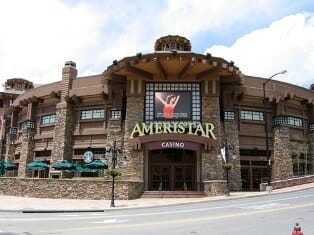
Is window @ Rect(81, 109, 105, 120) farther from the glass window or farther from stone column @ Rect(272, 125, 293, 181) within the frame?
stone column @ Rect(272, 125, 293, 181)

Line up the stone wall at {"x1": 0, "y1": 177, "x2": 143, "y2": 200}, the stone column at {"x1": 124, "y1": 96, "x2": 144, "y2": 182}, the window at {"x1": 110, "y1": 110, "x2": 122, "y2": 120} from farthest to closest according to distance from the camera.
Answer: the window at {"x1": 110, "y1": 110, "x2": 122, "y2": 120}
the stone column at {"x1": 124, "y1": 96, "x2": 144, "y2": 182}
the stone wall at {"x1": 0, "y1": 177, "x2": 143, "y2": 200}

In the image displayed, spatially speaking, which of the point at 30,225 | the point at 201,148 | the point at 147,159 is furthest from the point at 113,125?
the point at 30,225

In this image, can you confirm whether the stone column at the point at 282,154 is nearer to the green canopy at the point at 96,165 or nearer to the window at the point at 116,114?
the window at the point at 116,114

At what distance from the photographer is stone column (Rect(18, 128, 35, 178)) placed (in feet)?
137

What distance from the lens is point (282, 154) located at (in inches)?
1506

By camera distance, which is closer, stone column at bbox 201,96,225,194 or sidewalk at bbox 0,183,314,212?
sidewalk at bbox 0,183,314,212

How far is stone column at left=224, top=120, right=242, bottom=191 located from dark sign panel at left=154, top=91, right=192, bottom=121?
4.07m

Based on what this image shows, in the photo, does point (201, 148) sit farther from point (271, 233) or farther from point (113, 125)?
point (271, 233)

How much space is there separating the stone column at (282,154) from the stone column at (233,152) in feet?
16.1

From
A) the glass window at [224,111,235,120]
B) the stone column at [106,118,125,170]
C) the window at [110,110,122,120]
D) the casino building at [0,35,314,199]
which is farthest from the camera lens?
the glass window at [224,111,235,120]

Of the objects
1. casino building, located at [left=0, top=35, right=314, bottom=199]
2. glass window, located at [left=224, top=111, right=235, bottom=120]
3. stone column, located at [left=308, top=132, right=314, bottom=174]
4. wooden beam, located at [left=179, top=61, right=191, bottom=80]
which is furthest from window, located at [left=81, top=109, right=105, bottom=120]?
stone column, located at [left=308, top=132, right=314, bottom=174]

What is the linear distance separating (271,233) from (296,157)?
98.9 feet

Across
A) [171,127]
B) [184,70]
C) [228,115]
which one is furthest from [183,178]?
[184,70]

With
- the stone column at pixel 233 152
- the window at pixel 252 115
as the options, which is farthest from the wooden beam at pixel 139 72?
the window at pixel 252 115
